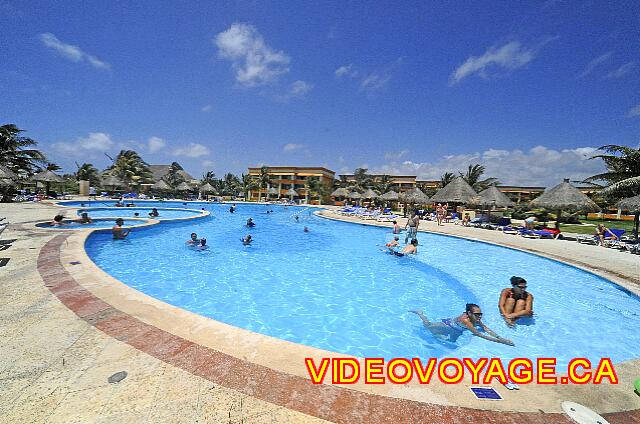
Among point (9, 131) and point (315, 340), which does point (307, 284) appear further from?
point (9, 131)

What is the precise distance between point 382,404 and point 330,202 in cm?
5202

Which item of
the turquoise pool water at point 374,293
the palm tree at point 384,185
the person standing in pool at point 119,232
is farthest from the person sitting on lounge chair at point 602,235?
the palm tree at point 384,185

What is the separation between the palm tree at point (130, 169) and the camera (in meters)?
40.2

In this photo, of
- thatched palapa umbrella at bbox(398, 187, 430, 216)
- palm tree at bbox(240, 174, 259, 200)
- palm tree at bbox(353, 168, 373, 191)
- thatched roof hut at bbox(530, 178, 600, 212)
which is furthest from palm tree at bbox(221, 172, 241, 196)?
thatched roof hut at bbox(530, 178, 600, 212)

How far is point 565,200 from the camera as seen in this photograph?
1636 centimetres

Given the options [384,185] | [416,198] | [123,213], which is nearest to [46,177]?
[123,213]

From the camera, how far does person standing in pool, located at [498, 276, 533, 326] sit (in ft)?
18.0

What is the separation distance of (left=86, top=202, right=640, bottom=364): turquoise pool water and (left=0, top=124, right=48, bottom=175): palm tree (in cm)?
2241

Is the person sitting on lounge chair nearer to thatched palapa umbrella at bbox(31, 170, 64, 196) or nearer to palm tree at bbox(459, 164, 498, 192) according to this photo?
palm tree at bbox(459, 164, 498, 192)

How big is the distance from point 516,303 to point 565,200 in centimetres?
1576

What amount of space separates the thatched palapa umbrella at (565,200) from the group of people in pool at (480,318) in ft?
50.1

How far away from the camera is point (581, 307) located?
21.3 feet

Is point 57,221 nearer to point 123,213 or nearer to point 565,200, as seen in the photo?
point 123,213

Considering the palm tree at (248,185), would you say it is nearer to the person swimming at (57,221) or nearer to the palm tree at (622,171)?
the person swimming at (57,221)
